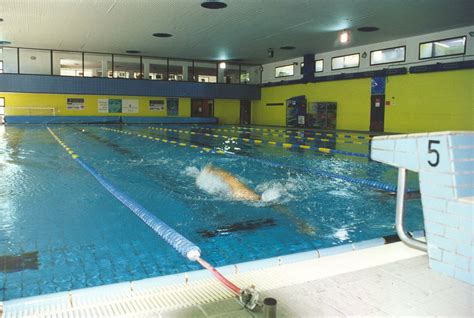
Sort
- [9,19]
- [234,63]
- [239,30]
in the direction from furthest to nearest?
[234,63] → [239,30] → [9,19]

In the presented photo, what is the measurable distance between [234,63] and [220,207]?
80.8 ft

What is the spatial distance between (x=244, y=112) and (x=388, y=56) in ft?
44.8

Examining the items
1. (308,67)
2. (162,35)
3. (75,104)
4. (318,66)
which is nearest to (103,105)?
(75,104)

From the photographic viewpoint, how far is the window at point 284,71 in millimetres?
25450

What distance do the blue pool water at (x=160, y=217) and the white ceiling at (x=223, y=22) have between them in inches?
276

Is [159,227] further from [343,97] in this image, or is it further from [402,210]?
[343,97]

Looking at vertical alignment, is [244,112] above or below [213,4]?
below

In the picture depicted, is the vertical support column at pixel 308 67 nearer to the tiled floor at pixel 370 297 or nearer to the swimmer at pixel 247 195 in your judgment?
the swimmer at pixel 247 195

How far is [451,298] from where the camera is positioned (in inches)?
79.7

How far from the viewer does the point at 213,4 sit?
12602mm

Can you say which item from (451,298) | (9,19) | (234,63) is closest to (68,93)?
(9,19)

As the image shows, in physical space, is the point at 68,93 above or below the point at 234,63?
below

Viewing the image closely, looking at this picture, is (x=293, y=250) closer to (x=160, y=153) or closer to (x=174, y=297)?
(x=174, y=297)

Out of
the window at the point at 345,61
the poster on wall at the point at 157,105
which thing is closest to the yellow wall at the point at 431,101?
the window at the point at 345,61
